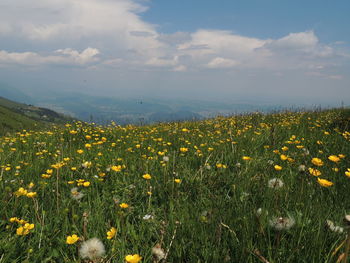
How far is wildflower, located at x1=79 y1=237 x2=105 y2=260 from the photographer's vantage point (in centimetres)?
191

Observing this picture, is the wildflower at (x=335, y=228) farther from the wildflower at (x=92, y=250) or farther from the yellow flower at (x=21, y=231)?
the yellow flower at (x=21, y=231)

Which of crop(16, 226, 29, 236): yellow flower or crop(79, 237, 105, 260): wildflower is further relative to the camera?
crop(16, 226, 29, 236): yellow flower

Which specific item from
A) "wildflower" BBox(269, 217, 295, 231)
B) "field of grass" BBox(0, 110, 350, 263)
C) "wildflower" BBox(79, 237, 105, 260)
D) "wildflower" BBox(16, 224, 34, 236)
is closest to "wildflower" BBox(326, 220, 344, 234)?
"field of grass" BBox(0, 110, 350, 263)

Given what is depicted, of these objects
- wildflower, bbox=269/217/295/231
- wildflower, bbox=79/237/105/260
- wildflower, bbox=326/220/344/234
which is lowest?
wildflower, bbox=79/237/105/260

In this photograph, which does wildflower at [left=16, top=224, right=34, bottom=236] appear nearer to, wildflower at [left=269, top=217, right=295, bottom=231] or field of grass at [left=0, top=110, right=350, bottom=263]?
field of grass at [left=0, top=110, right=350, bottom=263]

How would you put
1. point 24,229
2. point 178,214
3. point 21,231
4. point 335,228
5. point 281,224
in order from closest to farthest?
point 281,224 → point 335,228 → point 21,231 → point 24,229 → point 178,214

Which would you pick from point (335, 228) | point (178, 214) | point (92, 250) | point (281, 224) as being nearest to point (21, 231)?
point (92, 250)

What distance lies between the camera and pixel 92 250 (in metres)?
1.93

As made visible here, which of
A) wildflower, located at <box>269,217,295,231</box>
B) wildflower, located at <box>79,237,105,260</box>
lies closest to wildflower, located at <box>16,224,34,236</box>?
wildflower, located at <box>79,237,105,260</box>

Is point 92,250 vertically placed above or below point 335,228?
below

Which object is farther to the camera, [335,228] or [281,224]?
[335,228]

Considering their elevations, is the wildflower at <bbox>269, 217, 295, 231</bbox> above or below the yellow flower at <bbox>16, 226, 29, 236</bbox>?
above

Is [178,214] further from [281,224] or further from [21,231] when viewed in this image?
[21,231]

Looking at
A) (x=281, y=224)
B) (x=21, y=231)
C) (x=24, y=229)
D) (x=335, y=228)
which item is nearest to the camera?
(x=281, y=224)
